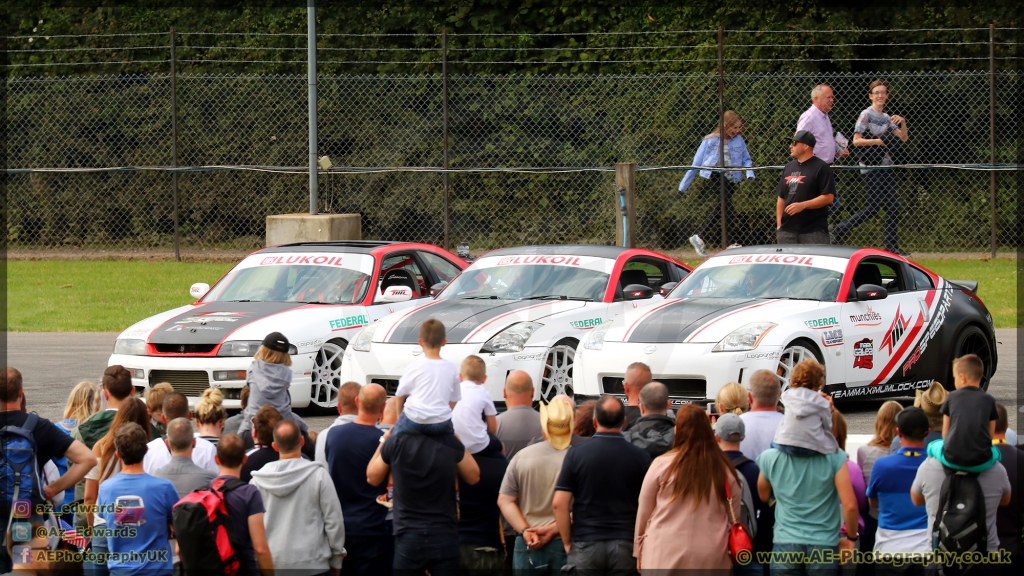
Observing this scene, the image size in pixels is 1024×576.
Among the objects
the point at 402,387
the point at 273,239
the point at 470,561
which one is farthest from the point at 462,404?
the point at 273,239

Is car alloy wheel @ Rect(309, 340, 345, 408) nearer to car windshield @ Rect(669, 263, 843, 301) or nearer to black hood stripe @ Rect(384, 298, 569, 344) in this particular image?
black hood stripe @ Rect(384, 298, 569, 344)

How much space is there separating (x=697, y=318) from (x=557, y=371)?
137 cm

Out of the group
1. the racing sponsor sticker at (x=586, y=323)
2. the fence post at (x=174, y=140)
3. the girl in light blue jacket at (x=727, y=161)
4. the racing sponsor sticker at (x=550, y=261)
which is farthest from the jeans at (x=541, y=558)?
the fence post at (x=174, y=140)

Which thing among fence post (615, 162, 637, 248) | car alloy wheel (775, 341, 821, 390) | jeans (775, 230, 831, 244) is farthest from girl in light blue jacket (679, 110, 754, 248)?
car alloy wheel (775, 341, 821, 390)

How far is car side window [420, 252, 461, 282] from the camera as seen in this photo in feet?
46.2

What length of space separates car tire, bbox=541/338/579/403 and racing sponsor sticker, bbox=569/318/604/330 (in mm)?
135

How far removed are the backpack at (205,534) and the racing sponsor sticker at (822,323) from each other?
6.01 m

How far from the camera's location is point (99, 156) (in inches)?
951

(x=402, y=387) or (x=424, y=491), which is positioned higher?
(x=402, y=387)

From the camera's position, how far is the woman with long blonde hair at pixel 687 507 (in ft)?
20.8

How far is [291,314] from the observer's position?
1238 cm

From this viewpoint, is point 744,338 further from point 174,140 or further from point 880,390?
point 174,140

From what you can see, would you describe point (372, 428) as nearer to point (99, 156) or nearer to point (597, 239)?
point (597, 239)

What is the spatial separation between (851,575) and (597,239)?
49.5 feet
